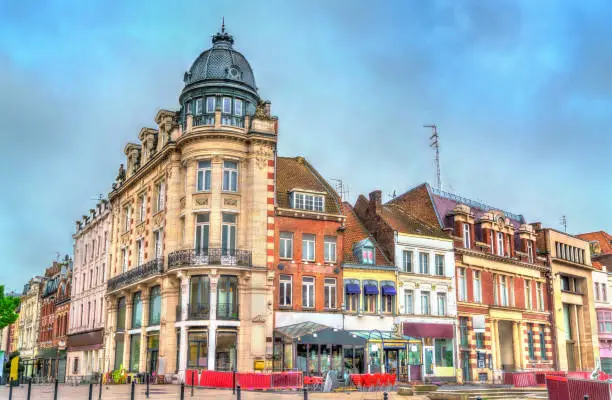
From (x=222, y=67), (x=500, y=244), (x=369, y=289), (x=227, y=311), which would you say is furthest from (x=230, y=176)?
(x=500, y=244)

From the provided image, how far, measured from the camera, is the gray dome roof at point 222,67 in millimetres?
42812

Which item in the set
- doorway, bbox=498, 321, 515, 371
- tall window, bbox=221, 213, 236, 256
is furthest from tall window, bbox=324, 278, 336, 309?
doorway, bbox=498, 321, 515, 371

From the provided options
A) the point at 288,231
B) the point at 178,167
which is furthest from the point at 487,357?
the point at 178,167

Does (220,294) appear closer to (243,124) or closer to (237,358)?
(237,358)

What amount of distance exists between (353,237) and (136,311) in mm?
15461

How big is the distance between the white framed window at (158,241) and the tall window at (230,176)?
6.02 meters

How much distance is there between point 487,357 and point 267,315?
1873 centimetres

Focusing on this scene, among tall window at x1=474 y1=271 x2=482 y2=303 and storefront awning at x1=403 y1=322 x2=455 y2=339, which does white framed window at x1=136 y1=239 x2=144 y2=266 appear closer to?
storefront awning at x1=403 y1=322 x2=455 y2=339

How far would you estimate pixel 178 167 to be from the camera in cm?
4259

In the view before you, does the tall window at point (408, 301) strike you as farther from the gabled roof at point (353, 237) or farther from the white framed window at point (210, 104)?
the white framed window at point (210, 104)

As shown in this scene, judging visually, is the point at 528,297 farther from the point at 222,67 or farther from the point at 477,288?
the point at 222,67

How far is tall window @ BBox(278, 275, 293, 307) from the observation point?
4056cm

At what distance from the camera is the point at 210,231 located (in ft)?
129

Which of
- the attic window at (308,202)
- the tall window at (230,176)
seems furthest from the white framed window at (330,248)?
the tall window at (230,176)
